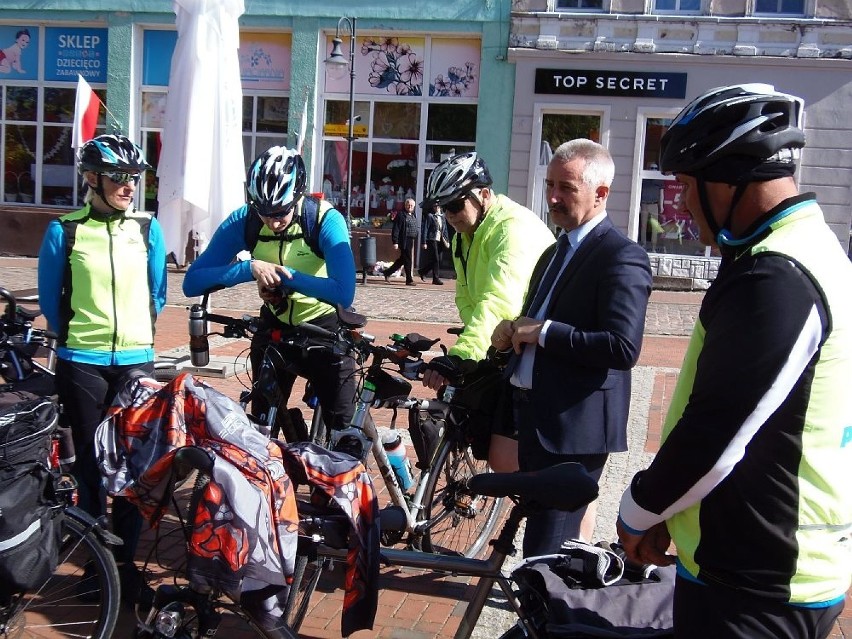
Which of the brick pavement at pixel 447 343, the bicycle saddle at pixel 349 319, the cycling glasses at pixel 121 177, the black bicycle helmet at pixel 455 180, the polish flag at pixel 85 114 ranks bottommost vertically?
the brick pavement at pixel 447 343

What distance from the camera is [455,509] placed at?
4492 millimetres

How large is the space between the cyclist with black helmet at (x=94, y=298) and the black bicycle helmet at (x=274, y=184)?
576 mm

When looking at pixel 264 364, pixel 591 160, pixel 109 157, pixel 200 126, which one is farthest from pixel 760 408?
pixel 200 126

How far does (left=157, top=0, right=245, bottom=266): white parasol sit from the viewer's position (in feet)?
26.2

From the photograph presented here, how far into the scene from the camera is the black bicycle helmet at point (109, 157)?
4.23 metres

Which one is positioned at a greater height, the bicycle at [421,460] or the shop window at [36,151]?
the shop window at [36,151]

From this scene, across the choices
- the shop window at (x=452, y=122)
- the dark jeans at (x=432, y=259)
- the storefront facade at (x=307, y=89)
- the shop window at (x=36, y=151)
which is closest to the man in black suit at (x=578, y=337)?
the dark jeans at (x=432, y=259)

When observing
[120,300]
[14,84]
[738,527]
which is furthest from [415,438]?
[14,84]

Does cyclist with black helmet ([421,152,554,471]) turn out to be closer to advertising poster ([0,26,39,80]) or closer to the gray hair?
the gray hair

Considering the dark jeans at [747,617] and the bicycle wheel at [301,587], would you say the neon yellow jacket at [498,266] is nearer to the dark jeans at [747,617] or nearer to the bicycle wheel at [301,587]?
the bicycle wheel at [301,587]

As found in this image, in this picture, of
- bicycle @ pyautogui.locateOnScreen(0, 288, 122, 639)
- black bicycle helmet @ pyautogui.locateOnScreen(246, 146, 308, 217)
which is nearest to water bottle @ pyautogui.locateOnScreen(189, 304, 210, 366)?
black bicycle helmet @ pyautogui.locateOnScreen(246, 146, 308, 217)

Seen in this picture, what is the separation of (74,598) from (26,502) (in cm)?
72

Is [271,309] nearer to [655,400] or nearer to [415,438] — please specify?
[415,438]

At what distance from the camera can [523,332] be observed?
134 inches
